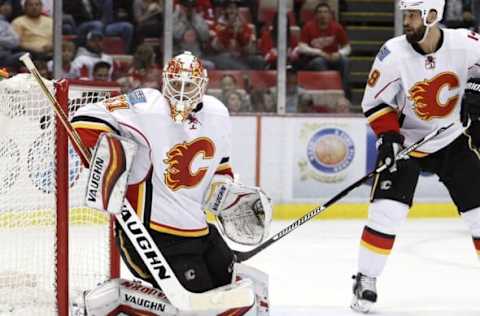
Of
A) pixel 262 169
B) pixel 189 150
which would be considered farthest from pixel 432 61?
pixel 262 169

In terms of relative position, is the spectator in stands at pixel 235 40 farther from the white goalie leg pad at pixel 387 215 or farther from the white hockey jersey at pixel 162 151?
the white hockey jersey at pixel 162 151

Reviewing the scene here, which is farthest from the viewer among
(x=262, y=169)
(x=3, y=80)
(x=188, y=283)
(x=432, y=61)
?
(x=262, y=169)

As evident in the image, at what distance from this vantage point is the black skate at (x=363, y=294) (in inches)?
145

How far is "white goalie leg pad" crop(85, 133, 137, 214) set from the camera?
9.16ft

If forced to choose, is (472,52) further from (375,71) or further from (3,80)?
(3,80)

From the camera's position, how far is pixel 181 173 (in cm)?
301

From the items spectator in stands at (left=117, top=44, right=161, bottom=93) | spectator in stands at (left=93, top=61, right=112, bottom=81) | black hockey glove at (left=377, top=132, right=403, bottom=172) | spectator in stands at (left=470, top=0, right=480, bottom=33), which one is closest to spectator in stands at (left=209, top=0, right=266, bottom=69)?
spectator in stands at (left=117, top=44, right=161, bottom=93)

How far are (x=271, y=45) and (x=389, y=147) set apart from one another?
3.02m

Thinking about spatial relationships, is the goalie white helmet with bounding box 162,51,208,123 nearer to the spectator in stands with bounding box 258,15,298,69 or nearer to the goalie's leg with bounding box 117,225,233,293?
the goalie's leg with bounding box 117,225,233,293

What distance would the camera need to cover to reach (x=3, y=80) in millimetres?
3305

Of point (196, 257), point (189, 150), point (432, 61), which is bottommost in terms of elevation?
point (196, 257)

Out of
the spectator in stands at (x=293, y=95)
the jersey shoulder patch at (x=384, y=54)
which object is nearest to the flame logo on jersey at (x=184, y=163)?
the jersey shoulder patch at (x=384, y=54)

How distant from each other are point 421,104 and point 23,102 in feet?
4.33

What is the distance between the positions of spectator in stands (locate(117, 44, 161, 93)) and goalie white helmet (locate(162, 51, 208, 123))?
335cm
